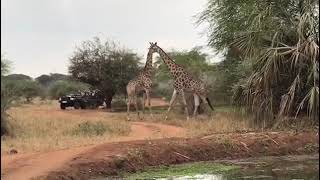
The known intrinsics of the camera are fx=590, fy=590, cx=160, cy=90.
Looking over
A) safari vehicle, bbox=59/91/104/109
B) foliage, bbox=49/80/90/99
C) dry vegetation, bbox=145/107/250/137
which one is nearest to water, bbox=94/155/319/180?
dry vegetation, bbox=145/107/250/137

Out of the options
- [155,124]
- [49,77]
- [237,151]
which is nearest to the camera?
[237,151]

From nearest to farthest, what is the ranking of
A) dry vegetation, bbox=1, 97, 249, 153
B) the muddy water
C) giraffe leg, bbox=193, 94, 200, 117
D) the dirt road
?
the dirt road → the muddy water → dry vegetation, bbox=1, 97, 249, 153 → giraffe leg, bbox=193, 94, 200, 117

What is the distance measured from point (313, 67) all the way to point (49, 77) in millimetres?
69225

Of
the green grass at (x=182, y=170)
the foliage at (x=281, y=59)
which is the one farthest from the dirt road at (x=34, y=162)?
the foliage at (x=281, y=59)

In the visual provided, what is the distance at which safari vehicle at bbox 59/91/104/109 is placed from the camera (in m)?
41.0

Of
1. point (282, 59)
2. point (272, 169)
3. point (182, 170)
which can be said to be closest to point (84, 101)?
point (282, 59)

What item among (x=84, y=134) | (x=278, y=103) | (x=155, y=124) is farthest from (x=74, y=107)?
(x=278, y=103)

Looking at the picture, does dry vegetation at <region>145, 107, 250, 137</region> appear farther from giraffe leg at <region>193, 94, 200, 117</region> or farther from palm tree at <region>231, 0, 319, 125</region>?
palm tree at <region>231, 0, 319, 125</region>

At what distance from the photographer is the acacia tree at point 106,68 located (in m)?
40.3

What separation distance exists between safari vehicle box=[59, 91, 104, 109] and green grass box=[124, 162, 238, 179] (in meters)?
26.0

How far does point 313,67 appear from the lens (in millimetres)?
18859

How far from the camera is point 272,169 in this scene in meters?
14.1

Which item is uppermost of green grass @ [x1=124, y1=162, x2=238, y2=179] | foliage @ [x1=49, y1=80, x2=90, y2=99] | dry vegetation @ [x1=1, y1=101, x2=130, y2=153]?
foliage @ [x1=49, y1=80, x2=90, y2=99]

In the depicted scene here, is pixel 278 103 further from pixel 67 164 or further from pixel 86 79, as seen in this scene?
pixel 86 79
